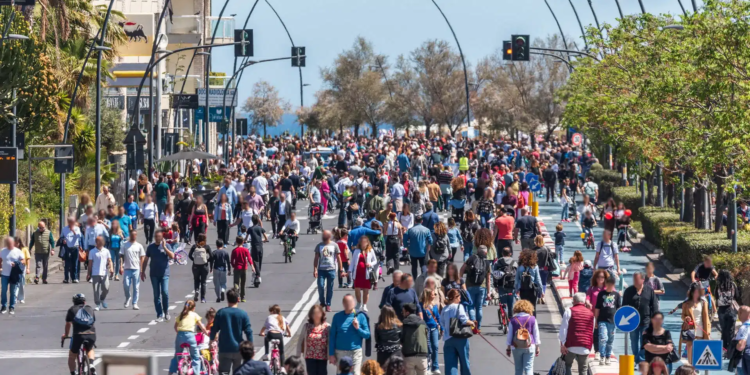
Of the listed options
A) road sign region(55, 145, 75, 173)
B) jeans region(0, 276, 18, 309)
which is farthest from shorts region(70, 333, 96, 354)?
road sign region(55, 145, 75, 173)

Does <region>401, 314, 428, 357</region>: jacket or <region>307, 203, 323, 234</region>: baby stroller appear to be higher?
<region>307, 203, 323, 234</region>: baby stroller

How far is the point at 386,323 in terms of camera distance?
548 inches

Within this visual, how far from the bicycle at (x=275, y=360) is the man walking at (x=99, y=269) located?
7671 mm

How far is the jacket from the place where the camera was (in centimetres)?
1400

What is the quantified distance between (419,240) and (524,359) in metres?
8.35

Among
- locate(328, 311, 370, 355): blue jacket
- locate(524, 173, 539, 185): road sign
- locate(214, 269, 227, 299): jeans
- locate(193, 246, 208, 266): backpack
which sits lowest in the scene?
locate(214, 269, 227, 299): jeans

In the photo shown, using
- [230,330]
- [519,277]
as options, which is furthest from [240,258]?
[230,330]

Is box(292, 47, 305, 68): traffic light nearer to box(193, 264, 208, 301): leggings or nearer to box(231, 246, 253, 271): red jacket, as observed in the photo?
box(193, 264, 208, 301): leggings

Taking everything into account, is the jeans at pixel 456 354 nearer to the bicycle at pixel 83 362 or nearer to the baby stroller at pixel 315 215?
→ the bicycle at pixel 83 362

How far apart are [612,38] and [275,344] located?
75.0 ft

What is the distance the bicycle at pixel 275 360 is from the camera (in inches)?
592

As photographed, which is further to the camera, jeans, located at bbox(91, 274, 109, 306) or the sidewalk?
jeans, located at bbox(91, 274, 109, 306)

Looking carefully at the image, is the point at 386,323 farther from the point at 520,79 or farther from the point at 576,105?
the point at 520,79

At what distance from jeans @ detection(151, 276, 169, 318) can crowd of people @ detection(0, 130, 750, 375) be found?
3 centimetres
